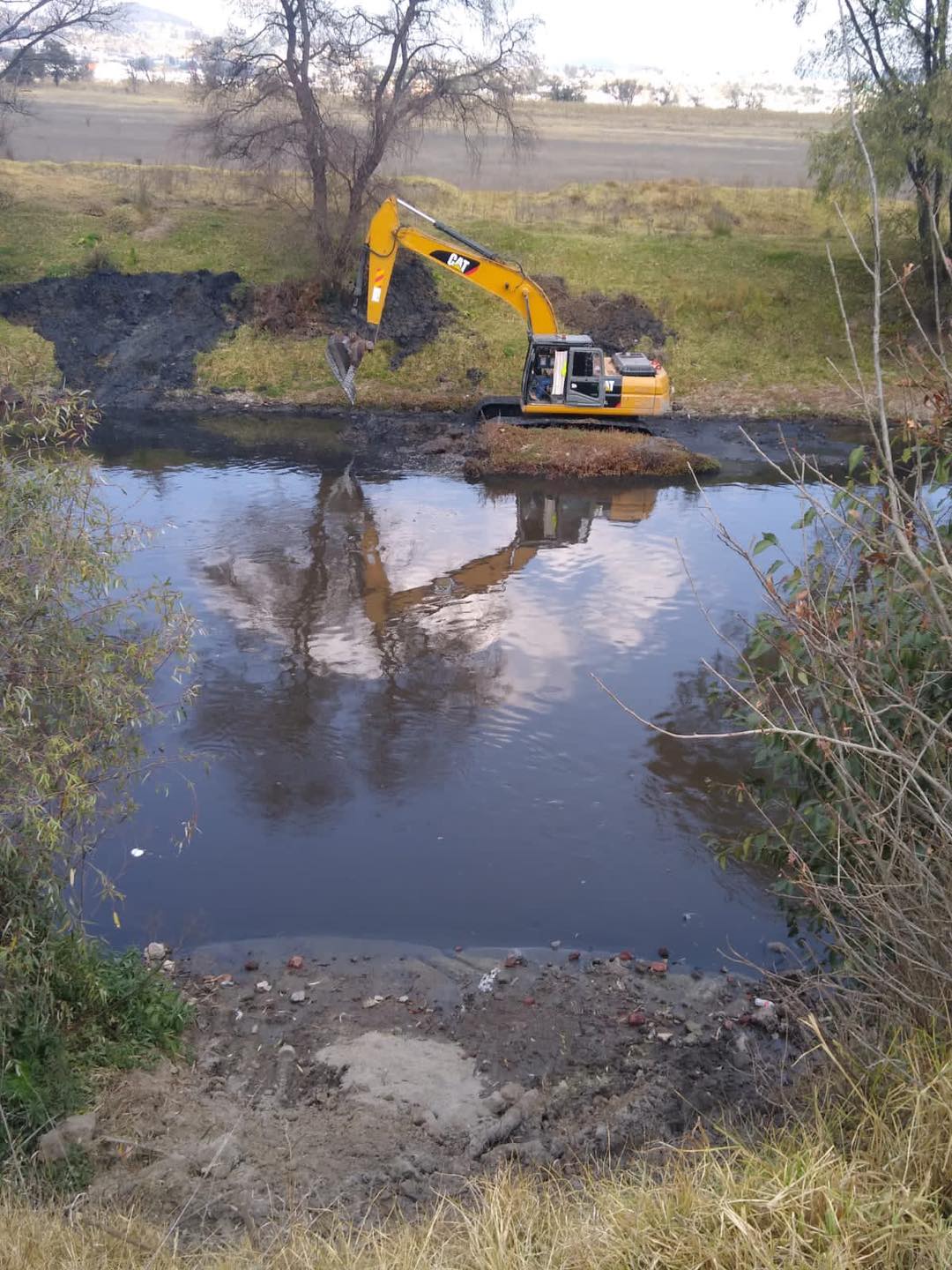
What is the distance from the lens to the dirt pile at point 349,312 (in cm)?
3009

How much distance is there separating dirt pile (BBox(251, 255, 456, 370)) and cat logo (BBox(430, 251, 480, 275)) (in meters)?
5.64

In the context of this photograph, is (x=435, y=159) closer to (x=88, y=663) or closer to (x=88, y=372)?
(x=88, y=372)

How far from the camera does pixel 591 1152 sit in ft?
A: 23.1

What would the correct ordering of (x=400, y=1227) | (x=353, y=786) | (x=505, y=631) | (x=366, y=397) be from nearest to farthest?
1. (x=400, y=1227)
2. (x=353, y=786)
3. (x=505, y=631)
4. (x=366, y=397)

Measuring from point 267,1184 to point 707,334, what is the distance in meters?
27.7

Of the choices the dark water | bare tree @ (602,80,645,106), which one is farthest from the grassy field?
bare tree @ (602,80,645,106)

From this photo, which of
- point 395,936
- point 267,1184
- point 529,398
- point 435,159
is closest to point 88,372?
point 529,398

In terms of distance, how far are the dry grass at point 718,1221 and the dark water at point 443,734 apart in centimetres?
438

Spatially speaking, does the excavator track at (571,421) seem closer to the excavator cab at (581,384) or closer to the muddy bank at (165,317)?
the excavator cab at (581,384)

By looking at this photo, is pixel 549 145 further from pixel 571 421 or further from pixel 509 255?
pixel 571 421

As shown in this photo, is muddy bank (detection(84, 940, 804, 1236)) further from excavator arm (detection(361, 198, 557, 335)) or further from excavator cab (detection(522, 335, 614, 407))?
excavator arm (detection(361, 198, 557, 335))

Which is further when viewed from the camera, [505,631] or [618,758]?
[505,631]

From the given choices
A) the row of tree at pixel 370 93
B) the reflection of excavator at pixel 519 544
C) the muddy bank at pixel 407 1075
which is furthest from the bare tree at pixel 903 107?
the muddy bank at pixel 407 1075

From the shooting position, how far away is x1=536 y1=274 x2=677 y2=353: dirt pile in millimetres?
30453
